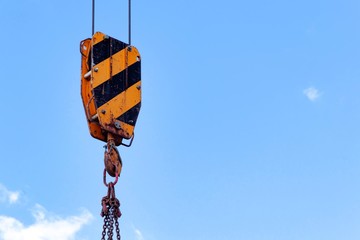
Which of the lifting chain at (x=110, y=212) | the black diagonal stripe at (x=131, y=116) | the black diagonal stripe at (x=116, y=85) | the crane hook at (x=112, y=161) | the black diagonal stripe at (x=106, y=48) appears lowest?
the lifting chain at (x=110, y=212)

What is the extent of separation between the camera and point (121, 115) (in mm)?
5473

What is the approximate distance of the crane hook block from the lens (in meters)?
5.39

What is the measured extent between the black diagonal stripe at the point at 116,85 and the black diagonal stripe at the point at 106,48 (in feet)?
0.52

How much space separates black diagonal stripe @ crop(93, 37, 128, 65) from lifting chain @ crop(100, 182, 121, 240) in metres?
1.03

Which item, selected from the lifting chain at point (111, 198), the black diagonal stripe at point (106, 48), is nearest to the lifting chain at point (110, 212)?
the lifting chain at point (111, 198)

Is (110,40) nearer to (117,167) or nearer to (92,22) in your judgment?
(92,22)

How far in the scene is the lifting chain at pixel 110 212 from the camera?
16.3 ft

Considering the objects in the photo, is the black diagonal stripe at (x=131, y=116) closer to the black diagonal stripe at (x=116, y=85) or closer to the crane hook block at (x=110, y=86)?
the crane hook block at (x=110, y=86)

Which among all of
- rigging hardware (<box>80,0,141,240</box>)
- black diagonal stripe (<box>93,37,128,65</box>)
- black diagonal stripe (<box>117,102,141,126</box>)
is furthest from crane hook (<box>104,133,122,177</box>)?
black diagonal stripe (<box>93,37,128,65</box>)

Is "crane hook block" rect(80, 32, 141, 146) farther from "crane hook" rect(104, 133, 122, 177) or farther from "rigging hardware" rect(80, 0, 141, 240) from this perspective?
"crane hook" rect(104, 133, 122, 177)

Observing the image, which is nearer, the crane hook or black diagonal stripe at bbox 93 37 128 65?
the crane hook

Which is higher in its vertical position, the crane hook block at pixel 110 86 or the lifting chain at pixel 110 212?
the crane hook block at pixel 110 86

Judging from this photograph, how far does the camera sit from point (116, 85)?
5.55 metres

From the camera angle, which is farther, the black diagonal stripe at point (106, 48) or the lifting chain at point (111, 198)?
the black diagonal stripe at point (106, 48)
